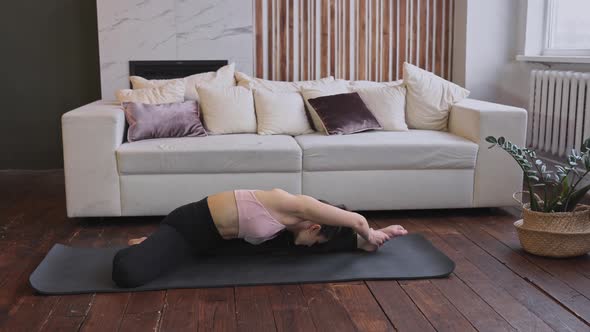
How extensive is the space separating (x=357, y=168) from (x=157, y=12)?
2.25 m

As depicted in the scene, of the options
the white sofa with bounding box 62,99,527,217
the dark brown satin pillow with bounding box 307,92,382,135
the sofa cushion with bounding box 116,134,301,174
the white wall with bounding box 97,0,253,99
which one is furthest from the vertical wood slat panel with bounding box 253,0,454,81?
the sofa cushion with bounding box 116,134,301,174

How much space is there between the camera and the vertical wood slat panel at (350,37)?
19.3ft

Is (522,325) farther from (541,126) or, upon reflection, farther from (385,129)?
(541,126)

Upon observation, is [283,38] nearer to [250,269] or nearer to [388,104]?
[388,104]

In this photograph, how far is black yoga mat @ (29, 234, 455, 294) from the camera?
3.26m

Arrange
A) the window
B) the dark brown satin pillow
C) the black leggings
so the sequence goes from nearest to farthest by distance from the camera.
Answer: the black leggings → the dark brown satin pillow → the window

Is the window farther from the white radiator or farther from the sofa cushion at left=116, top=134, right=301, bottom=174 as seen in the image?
the sofa cushion at left=116, top=134, right=301, bottom=174

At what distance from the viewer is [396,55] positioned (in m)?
6.06

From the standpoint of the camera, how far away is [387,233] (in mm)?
3666

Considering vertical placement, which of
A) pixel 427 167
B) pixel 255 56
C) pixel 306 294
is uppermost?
pixel 255 56

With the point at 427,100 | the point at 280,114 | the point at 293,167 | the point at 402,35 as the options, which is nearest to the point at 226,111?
the point at 280,114

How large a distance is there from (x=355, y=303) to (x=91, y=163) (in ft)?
6.70

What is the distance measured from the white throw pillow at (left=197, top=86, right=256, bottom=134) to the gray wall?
1.62m

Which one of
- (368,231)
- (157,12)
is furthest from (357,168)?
(157,12)
